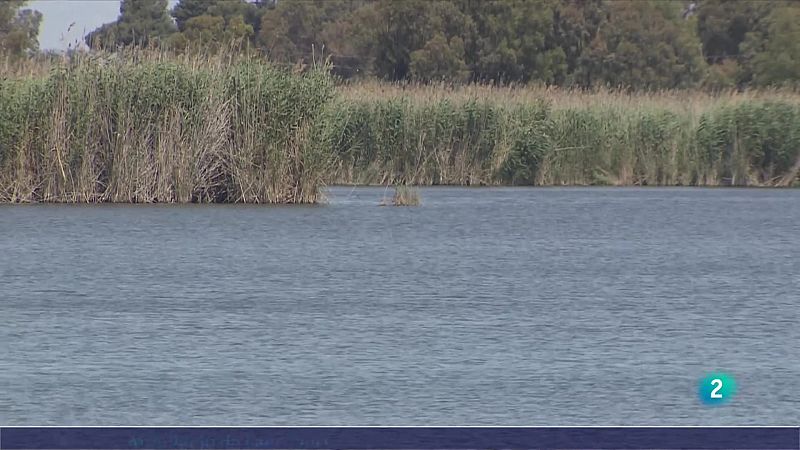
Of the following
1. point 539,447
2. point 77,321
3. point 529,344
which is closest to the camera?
→ point 539,447

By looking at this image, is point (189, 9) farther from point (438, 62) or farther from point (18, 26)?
point (438, 62)

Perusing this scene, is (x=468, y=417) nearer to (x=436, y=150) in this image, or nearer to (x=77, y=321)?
(x=77, y=321)

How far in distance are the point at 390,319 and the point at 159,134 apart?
1359 centimetres

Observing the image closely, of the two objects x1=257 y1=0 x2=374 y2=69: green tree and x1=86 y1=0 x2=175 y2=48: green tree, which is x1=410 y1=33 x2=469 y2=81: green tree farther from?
x1=86 y1=0 x2=175 y2=48: green tree

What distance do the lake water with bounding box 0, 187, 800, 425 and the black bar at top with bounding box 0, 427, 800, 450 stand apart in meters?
0.31

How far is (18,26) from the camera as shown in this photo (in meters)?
87.1

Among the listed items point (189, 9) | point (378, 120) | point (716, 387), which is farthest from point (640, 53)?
point (716, 387)

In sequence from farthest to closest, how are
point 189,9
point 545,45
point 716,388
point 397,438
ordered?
point 189,9 < point 545,45 < point 716,388 < point 397,438

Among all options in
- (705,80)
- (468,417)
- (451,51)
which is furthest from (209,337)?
(705,80)

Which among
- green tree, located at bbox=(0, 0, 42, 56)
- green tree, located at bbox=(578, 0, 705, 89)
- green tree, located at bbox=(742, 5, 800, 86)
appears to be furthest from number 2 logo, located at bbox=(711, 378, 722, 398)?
green tree, located at bbox=(578, 0, 705, 89)

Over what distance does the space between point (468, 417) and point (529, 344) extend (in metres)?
2.85

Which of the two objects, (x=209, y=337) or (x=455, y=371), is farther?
(x=209, y=337)

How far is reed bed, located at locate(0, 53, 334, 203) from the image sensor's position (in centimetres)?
2655

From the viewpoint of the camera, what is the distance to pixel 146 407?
32.4ft
